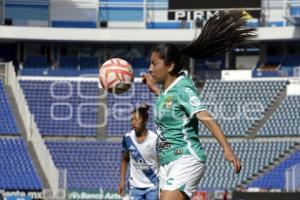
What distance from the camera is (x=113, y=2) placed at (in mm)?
37750

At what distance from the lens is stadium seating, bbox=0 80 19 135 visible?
104 ft

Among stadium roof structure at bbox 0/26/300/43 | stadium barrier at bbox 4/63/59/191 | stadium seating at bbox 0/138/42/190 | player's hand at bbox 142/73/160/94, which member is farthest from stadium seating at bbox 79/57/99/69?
player's hand at bbox 142/73/160/94

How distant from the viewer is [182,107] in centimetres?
650

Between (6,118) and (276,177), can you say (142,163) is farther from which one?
(6,118)

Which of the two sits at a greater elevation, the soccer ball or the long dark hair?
the long dark hair

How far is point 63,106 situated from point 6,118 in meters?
3.01

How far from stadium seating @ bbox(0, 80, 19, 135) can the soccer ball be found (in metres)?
22.4

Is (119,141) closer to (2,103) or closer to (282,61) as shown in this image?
(2,103)

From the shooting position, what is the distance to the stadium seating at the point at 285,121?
32.2 metres

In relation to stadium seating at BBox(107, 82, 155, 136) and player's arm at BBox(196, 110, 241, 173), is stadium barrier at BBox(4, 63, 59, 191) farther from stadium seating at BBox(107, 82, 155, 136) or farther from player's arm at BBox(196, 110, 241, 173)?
player's arm at BBox(196, 110, 241, 173)

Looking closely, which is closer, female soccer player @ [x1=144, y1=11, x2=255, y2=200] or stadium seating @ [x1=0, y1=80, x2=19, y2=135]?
female soccer player @ [x1=144, y1=11, x2=255, y2=200]

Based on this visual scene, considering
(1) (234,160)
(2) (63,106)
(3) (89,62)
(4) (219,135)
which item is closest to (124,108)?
(2) (63,106)

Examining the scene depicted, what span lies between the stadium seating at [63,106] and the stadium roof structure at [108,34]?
7.20 ft

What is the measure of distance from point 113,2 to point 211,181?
12.6 metres
